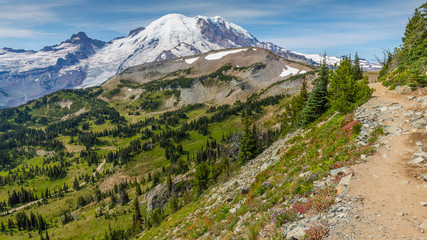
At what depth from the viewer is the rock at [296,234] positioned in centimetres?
1035

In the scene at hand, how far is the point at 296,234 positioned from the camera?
10516 mm

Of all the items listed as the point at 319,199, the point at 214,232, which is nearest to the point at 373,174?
the point at 319,199

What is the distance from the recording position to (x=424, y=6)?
3153cm

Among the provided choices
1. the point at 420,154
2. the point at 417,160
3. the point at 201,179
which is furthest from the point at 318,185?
the point at 201,179

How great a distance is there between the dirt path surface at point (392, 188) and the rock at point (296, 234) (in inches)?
54.3

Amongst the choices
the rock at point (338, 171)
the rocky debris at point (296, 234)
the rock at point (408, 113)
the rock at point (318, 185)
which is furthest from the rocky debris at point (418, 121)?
the rocky debris at point (296, 234)

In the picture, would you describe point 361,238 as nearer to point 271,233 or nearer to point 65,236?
point 271,233

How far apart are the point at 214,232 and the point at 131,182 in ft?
622

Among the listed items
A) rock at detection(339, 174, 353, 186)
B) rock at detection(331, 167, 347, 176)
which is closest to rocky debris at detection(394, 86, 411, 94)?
rock at detection(331, 167, 347, 176)

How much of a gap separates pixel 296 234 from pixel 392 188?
22.5 ft

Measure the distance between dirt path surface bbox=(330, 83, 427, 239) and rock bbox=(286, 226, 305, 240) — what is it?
1379 millimetres

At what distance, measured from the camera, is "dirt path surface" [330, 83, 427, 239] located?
31.3 feet

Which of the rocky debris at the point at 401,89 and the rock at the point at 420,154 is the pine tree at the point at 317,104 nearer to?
the rocky debris at the point at 401,89

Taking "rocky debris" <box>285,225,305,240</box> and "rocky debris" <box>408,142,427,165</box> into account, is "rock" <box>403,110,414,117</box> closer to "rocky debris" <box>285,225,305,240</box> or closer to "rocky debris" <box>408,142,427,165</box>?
"rocky debris" <box>408,142,427,165</box>
